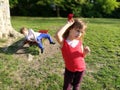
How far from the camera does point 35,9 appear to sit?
26.8 meters

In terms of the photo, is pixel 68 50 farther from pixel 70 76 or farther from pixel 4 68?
pixel 4 68

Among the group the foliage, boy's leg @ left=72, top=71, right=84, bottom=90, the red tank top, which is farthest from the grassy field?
the foliage

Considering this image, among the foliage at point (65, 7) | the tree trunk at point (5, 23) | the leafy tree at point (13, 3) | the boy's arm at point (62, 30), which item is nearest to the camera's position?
the boy's arm at point (62, 30)

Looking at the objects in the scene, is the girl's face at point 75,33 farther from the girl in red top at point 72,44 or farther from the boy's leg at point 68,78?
the boy's leg at point 68,78

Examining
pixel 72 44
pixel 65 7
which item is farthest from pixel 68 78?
pixel 65 7

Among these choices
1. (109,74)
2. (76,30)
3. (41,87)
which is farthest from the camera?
(109,74)

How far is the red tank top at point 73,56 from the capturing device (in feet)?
18.0

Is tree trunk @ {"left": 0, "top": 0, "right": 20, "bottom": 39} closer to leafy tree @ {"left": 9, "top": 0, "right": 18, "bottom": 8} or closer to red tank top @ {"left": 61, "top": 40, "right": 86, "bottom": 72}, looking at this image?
red tank top @ {"left": 61, "top": 40, "right": 86, "bottom": 72}

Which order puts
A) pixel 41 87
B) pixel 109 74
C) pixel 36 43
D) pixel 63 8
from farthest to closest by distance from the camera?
pixel 63 8 → pixel 36 43 → pixel 109 74 → pixel 41 87

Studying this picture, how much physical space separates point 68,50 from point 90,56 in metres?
2.87

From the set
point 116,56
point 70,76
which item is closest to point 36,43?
point 116,56

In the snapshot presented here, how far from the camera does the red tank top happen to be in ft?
18.0

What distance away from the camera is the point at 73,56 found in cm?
548

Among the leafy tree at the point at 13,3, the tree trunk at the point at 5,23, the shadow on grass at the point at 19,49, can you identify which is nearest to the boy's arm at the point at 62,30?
the shadow on grass at the point at 19,49
